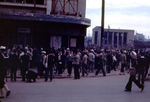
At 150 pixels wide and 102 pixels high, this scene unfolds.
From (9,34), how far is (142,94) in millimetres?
18676

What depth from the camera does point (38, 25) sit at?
27266 mm

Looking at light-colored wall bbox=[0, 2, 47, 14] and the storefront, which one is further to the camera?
light-colored wall bbox=[0, 2, 47, 14]

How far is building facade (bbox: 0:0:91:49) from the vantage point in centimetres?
2628

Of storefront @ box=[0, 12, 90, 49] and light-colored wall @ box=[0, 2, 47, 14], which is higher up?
light-colored wall @ box=[0, 2, 47, 14]

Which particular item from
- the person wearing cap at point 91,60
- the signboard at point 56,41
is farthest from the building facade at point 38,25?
the person wearing cap at point 91,60

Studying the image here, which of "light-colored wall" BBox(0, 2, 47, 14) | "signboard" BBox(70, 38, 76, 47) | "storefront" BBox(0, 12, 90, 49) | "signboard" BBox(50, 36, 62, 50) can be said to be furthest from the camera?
"signboard" BBox(70, 38, 76, 47)

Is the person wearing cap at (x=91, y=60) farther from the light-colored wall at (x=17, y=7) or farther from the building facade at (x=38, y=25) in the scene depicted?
the light-colored wall at (x=17, y=7)

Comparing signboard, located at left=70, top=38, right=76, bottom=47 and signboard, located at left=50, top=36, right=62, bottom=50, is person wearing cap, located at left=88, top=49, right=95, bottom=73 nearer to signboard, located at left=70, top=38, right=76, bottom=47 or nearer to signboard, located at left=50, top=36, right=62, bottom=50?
signboard, located at left=50, top=36, right=62, bottom=50

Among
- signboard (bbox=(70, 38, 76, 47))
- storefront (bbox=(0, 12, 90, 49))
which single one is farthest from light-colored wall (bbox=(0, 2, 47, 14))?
signboard (bbox=(70, 38, 76, 47))

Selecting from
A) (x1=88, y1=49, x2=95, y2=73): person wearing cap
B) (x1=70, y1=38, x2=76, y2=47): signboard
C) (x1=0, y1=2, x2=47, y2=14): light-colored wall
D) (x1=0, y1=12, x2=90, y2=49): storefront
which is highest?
(x1=0, y1=2, x2=47, y2=14): light-colored wall

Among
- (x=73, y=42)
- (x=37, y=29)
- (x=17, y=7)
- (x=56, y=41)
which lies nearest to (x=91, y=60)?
(x=56, y=41)

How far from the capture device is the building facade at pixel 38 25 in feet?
86.2

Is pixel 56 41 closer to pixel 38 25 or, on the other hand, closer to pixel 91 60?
pixel 38 25

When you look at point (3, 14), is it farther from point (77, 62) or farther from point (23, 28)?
point (77, 62)
